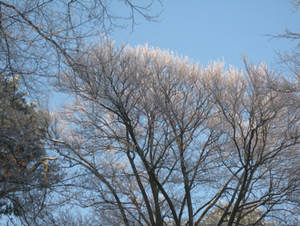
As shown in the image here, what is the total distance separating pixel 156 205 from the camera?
317 inches

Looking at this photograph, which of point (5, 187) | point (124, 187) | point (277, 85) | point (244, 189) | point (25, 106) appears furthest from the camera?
point (25, 106)

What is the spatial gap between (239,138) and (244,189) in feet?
4.27

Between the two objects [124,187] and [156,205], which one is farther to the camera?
[124,187]

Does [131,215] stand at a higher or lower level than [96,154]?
lower

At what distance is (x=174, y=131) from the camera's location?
27.0 ft

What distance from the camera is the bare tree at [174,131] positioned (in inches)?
299

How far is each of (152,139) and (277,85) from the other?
3367mm

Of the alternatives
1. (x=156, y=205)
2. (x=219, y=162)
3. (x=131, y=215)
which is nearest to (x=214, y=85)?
(x=219, y=162)

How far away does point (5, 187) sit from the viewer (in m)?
3.61

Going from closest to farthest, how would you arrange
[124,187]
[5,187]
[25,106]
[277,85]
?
[5,187] < [277,85] < [124,187] < [25,106]

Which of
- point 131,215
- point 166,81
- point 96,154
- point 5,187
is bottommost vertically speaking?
point 5,187

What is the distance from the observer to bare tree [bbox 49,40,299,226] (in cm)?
759

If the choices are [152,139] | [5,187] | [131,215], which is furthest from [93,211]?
[5,187]

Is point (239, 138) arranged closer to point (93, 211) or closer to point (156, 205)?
point (156, 205)
